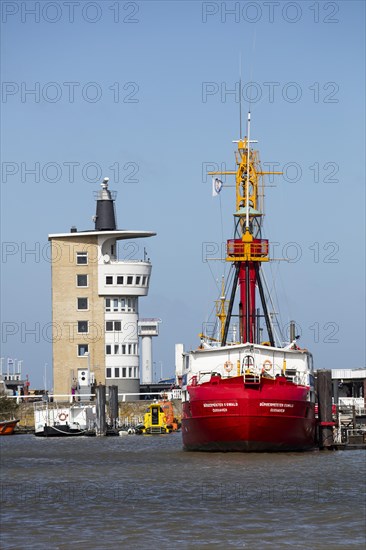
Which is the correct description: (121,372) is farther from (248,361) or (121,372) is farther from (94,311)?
(248,361)

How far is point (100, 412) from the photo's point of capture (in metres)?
105

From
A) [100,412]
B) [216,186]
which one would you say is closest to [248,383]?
[216,186]

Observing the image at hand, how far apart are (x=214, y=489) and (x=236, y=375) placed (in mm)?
21268

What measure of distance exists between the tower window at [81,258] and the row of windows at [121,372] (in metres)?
10.9

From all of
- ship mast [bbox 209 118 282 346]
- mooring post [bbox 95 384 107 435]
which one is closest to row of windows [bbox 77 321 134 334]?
mooring post [bbox 95 384 107 435]

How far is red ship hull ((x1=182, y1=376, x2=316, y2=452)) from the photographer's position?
2562 inches

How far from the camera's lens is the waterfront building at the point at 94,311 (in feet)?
432

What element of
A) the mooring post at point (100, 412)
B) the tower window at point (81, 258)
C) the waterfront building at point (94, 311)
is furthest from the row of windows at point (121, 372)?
the mooring post at point (100, 412)

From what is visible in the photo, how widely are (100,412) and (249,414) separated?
41.0 metres

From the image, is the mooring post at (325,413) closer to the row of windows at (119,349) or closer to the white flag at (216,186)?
the white flag at (216,186)

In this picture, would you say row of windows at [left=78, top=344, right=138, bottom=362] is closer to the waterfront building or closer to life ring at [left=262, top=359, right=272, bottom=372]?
the waterfront building

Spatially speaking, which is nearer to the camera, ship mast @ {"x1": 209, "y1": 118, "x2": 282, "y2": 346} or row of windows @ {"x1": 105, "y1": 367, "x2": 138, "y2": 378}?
ship mast @ {"x1": 209, "y1": 118, "x2": 282, "y2": 346}

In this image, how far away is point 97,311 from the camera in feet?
435

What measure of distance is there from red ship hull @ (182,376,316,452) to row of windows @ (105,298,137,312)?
64.6m
